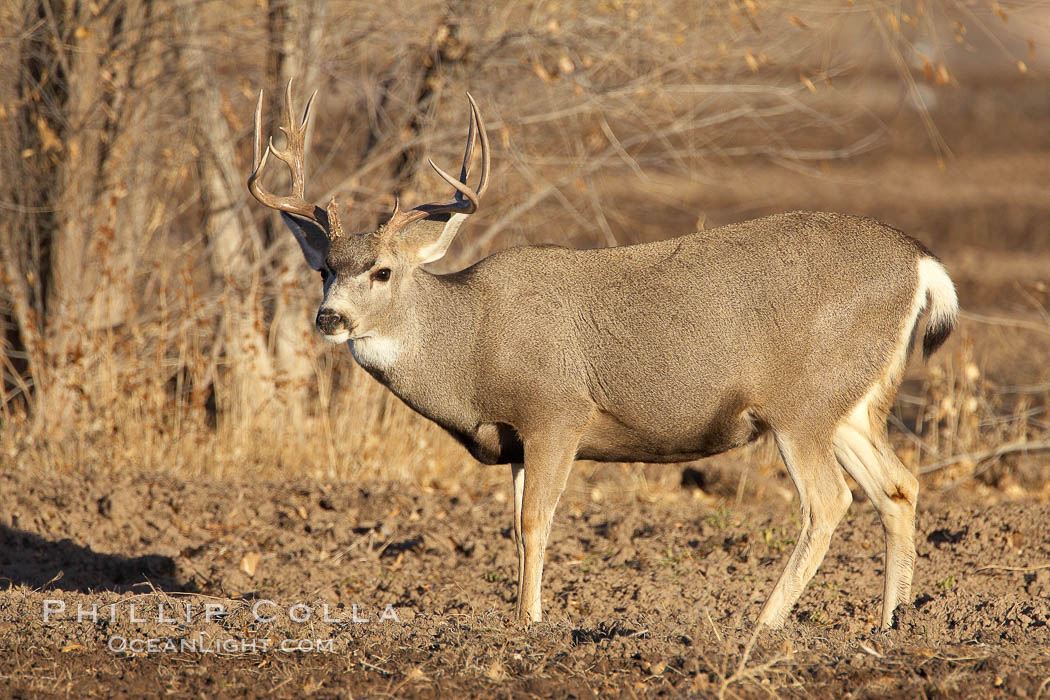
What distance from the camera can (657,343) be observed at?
248 inches

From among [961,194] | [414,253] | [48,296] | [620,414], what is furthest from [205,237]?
[961,194]

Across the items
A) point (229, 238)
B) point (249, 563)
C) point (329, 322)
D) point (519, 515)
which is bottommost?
point (249, 563)

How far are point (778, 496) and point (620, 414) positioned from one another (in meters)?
4.09

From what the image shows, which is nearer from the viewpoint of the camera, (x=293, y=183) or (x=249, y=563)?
(x=293, y=183)

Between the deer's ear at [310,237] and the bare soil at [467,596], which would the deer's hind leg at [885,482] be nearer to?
the bare soil at [467,596]

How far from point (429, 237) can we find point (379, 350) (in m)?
0.68

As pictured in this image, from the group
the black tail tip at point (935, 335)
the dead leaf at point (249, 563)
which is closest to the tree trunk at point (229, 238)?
the dead leaf at point (249, 563)

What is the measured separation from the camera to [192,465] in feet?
31.7

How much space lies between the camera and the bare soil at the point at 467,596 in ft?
15.9

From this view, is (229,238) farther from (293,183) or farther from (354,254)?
(354,254)

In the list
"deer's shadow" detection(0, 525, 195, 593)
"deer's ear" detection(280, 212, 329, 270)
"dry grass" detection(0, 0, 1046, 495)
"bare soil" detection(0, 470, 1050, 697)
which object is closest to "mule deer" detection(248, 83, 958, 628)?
"deer's ear" detection(280, 212, 329, 270)

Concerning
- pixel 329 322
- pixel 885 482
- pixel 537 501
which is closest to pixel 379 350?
pixel 329 322

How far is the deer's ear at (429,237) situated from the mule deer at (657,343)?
18 millimetres

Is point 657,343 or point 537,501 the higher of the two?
point 657,343
